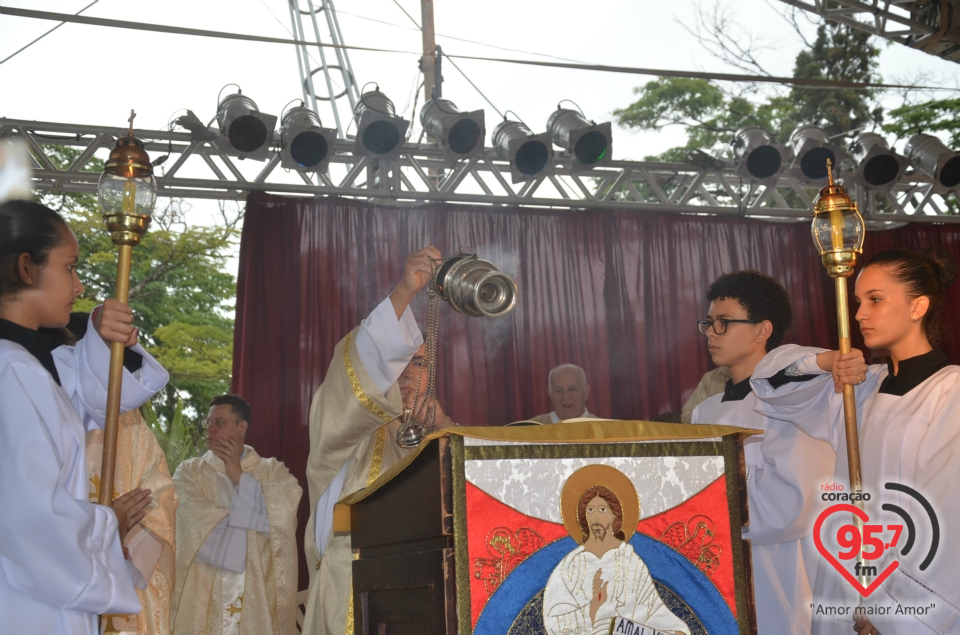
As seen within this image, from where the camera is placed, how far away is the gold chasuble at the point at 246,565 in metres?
5.20

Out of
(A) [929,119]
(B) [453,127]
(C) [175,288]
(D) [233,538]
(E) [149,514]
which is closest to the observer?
(E) [149,514]

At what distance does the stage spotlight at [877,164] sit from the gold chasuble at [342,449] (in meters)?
4.93

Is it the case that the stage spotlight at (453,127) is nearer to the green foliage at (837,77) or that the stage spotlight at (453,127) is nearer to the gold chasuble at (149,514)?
the gold chasuble at (149,514)

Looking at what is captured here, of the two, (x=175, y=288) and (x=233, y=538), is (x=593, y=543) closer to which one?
(x=233, y=538)

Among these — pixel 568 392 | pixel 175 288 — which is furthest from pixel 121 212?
pixel 175 288

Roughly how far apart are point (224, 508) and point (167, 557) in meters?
1.77

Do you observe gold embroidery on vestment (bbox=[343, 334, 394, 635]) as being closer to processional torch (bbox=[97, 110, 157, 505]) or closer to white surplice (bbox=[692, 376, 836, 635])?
processional torch (bbox=[97, 110, 157, 505])

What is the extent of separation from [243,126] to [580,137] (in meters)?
2.27

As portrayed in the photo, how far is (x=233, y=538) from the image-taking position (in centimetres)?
537

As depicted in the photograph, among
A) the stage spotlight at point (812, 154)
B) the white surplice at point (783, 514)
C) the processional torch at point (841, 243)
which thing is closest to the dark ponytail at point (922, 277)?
the processional torch at point (841, 243)

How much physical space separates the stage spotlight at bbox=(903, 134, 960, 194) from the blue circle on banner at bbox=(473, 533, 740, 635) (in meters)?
6.16

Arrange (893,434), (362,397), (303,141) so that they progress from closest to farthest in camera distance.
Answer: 1. (893,434)
2. (362,397)
3. (303,141)

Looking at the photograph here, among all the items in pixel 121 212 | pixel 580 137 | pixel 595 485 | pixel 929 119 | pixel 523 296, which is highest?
pixel 929 119

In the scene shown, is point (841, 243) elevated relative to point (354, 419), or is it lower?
elevated
